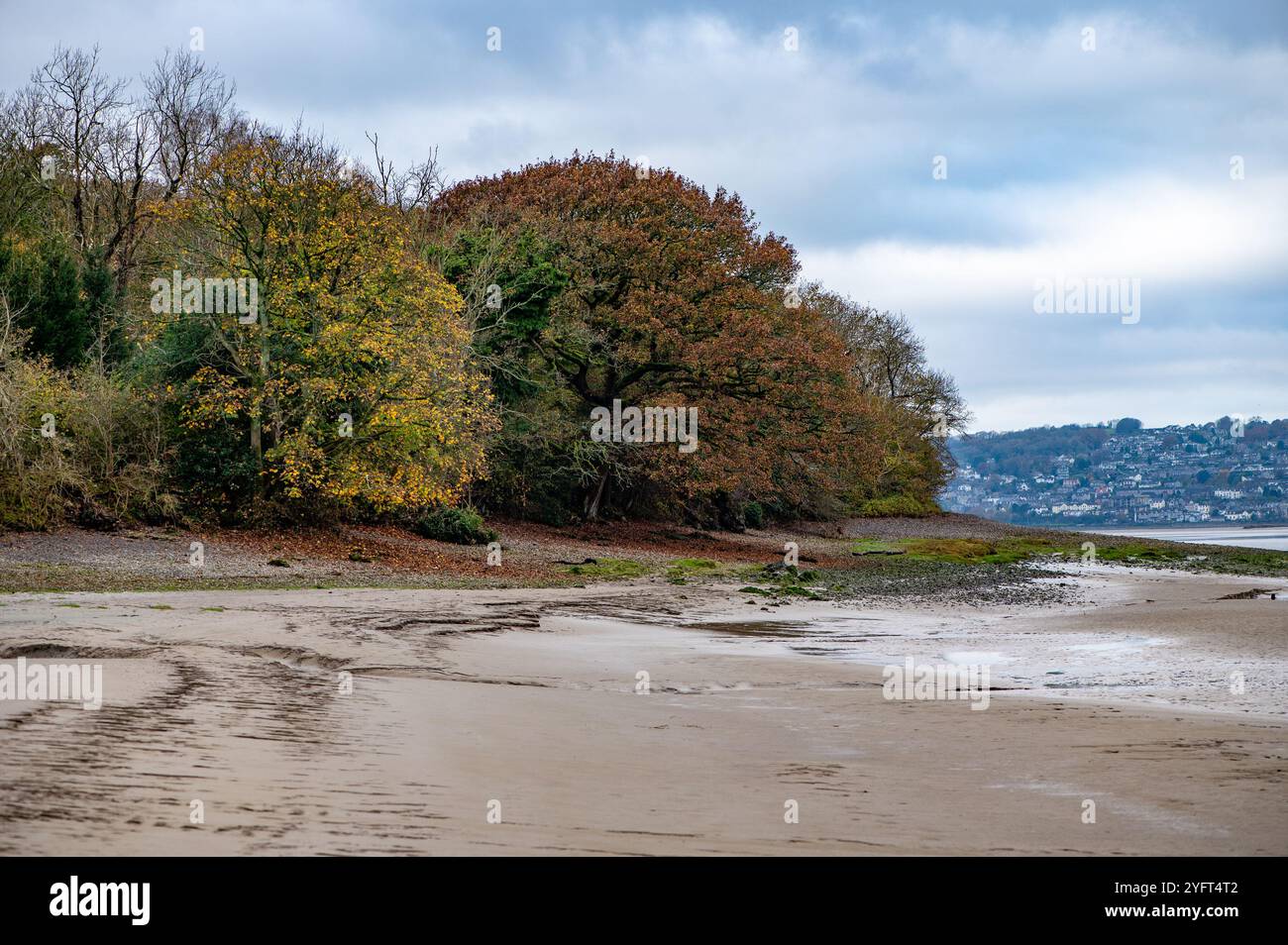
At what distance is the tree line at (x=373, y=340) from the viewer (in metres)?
25.9

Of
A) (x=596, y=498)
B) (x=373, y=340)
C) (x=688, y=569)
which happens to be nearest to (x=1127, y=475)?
(x=596, y=498)

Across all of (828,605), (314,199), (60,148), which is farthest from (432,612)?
(60,148)

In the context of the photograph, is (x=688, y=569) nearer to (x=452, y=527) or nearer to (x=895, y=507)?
(x=452, y=527)

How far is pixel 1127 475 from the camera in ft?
451

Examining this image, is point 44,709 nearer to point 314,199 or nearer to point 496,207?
point 314,199

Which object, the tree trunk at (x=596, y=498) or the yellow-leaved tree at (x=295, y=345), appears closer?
the yellow-leaved tree at (x=295, y=345)

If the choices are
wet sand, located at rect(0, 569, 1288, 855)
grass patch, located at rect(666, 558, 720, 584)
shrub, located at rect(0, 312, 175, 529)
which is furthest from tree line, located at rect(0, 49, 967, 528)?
wet sand, located at rect(0, 569, 1288, 855)

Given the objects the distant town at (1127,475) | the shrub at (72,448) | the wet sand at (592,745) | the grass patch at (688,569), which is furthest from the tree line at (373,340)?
the distant town at (1127,475)

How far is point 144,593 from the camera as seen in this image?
667 inches

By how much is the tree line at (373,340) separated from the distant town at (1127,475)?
76.8m

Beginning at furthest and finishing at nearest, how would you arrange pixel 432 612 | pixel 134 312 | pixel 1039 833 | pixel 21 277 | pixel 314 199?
pixel 134 312 → pixel 21 277 → pixel 314 199 → pixel 432 612 → pixel 1039 833

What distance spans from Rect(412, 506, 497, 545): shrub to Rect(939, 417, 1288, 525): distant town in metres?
86.9

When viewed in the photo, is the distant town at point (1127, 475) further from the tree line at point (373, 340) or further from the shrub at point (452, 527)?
the shrub at point (452, 527)
